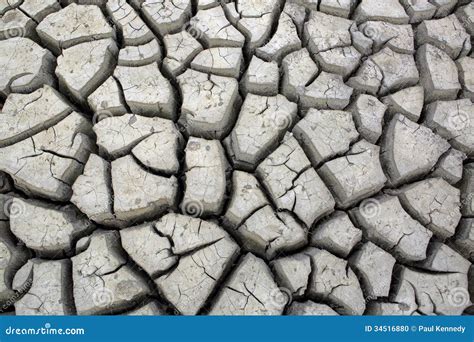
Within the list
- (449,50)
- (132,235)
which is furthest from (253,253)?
(449,50)

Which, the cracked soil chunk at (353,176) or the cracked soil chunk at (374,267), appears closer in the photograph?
the cracked soil chunk at (374,267)

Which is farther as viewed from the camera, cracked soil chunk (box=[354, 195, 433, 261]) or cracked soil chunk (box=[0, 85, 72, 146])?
cracked soil chunk (box=[0, 85, 72, 146])

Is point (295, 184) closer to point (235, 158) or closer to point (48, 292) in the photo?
point (235, 158)

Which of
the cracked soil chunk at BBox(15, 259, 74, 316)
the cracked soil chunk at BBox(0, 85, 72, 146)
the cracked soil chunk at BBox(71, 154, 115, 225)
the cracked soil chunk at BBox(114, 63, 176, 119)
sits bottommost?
the cracked soil chunk at BBox(15, 259, 74, 316)

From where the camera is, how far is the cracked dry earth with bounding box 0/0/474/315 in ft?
6.52

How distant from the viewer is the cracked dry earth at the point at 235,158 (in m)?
1.99

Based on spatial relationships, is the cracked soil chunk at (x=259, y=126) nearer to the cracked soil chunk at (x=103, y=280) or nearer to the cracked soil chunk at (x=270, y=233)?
the cracked soil chunk at (x=270, y=233)

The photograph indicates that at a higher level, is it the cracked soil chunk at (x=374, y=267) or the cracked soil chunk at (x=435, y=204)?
the cracked soil chunk at (x=435, y=204)

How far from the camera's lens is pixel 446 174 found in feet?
7.46

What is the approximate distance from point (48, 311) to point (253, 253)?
0.89 m

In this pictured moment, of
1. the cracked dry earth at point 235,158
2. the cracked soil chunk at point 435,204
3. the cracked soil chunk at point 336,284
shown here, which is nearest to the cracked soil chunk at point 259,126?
the cracked dry earth at point 235,158

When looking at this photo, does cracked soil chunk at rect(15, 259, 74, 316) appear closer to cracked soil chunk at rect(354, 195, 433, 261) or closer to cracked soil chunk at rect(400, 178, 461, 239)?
cracked soil chunk at rect(354, 195, 433, 261)

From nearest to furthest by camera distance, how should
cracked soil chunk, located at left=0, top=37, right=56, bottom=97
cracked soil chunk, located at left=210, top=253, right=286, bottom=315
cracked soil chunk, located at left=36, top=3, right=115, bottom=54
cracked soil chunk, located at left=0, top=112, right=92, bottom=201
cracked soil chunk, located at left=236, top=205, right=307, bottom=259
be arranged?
cracked soil chunk, located at left=210, top=253, right=286, bottom=315 < cracked soil chunk, located at left=236, top=205, right=307, bottom=259 < cracked soil chunk, located at left=0, top=112, right=92, bottom=201 < cracked soil chunk, located at left=0, top=37, right=56, bottom=97 < cracked soil chunk, located at left=36, top=3, right=115, bottom=54

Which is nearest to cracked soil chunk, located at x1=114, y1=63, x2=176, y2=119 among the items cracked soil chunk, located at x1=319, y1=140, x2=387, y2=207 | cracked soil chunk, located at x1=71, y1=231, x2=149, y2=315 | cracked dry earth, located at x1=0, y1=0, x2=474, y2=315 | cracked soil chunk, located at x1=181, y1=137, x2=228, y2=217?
cracked dry earth, located at x1=0, y1=0, x2=474, y2=315
